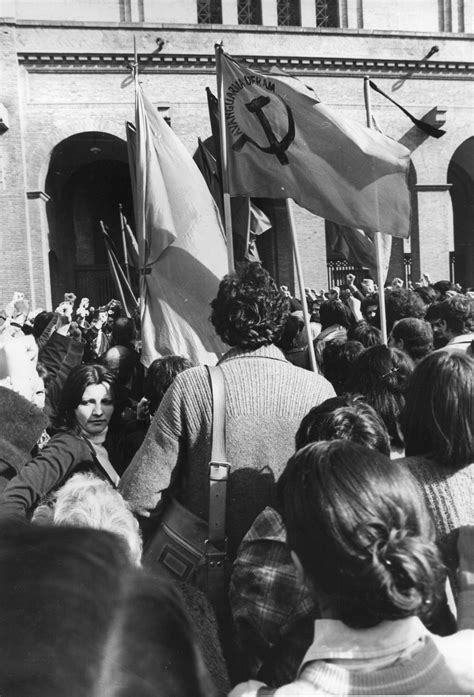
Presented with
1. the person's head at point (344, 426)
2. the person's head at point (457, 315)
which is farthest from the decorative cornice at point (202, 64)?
the person's head at point (344, 426)

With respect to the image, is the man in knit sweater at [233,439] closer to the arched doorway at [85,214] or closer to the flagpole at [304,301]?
the flagpole at [304,301]

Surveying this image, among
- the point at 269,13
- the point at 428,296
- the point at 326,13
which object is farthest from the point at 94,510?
the point at 326,13

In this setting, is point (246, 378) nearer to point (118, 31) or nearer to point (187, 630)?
point (187, 630)

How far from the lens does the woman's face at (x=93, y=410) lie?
359cm

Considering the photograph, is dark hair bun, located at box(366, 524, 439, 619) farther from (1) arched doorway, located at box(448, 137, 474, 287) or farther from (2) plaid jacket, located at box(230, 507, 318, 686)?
(1) arched doorway, located at box(448, 137, 474, 287)

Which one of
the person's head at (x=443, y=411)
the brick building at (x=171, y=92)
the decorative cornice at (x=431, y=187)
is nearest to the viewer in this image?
the person's head at (x=443, y=411)

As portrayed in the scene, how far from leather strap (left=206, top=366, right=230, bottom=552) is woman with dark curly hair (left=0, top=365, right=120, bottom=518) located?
2.36 feet

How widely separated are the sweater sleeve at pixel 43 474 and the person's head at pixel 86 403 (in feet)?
0.89

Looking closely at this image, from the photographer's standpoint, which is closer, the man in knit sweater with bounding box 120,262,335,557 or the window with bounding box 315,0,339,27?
the man in knit sweater with bounding box 120,262,335,557

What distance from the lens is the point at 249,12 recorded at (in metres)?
23.0

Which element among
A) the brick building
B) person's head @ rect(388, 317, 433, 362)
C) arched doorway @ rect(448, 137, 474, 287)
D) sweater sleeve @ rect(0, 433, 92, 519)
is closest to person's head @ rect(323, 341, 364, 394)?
person's head @ rect(388, 317, 433, 362)

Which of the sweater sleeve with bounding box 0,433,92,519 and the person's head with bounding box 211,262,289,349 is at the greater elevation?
the person's head with bounding box 211,262,289,349

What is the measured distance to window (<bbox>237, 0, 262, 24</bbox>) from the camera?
903 inches

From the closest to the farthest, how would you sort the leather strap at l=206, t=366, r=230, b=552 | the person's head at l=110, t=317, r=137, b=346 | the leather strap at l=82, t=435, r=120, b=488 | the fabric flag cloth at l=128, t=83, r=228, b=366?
the leather strap at l=206, t=366, r=230, b=552 → the leather strap at l=82, t=435, r=120, b=488 → the fabric flag cloth at l=128, t=83, r=228, b=366 → the person's head at l=110, t=317, r=137, b=346
